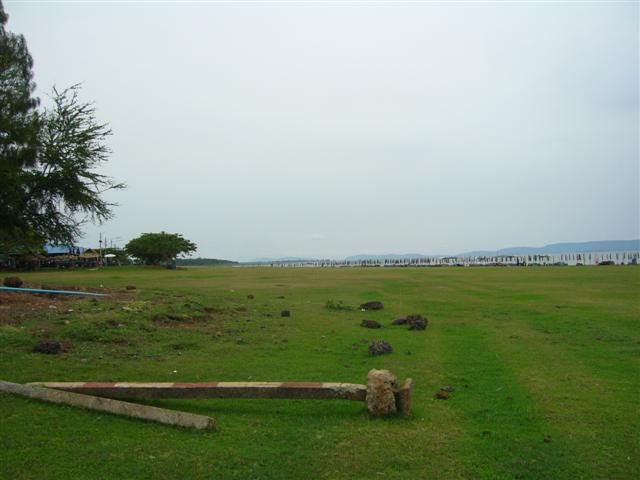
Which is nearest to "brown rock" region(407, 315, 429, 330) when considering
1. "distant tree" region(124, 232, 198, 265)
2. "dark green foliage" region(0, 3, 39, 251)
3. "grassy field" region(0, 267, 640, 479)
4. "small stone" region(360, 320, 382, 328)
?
"grassy field" region(0, 267, 640, 479)

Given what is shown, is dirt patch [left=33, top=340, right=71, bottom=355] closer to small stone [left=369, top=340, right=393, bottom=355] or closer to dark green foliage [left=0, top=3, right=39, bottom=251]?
small stone [left=369, top=340, right=393, bottom=355]

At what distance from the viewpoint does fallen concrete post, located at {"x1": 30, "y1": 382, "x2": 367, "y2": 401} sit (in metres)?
→ 7.61

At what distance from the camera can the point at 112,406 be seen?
24.3 feet

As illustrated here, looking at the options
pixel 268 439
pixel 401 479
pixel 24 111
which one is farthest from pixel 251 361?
pixel 24 111

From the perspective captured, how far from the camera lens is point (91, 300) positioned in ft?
59.4

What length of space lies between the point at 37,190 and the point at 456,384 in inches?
781

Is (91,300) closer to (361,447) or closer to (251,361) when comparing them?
(251,361)

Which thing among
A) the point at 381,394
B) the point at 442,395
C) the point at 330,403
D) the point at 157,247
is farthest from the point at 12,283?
the point at 157,247

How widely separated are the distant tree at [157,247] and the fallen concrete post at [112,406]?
81.3 meters

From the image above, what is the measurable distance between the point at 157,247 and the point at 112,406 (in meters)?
82.3

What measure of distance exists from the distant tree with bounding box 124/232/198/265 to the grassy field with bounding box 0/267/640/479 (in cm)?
7018

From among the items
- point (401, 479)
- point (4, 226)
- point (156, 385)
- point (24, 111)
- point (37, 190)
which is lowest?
point (401, 479)

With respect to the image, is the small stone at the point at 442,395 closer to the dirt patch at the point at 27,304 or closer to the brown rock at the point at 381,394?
the brown rock at the point at 381,394

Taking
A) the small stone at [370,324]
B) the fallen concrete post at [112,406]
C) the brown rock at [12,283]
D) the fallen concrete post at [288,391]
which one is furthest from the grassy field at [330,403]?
the brown rock at [12,283]
